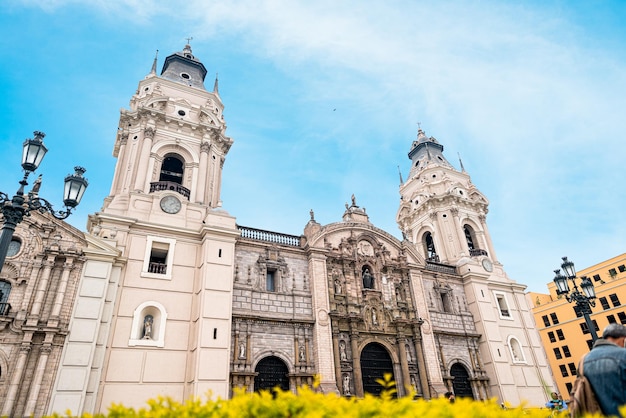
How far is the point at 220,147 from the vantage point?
25328 millimetres

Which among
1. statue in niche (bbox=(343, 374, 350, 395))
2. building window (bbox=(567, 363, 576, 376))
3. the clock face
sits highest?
the clock face

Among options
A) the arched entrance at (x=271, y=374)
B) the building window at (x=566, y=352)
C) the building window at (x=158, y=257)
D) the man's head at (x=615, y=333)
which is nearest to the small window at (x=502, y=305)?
the arched entrance at (x=271, y=374)

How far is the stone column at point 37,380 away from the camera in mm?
13234

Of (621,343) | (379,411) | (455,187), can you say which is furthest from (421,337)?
(379,411)

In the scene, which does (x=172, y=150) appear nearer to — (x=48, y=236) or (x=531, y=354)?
(x=48, y=236)

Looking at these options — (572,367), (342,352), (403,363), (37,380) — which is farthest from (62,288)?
(572,367)

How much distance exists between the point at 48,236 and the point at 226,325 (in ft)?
27.0

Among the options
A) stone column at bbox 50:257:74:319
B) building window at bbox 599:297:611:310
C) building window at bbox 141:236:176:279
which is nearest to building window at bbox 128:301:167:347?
building window at bbox 141:236:176:279

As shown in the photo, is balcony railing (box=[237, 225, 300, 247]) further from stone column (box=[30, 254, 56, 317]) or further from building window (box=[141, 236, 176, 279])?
stone column (box=[30, 254, 56, 317])

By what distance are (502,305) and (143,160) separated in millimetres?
25695

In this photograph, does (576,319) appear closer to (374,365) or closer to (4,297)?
(374,365)

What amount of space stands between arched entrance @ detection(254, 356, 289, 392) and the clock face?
8802mm

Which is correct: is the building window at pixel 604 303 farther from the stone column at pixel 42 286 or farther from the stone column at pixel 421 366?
the stone column at pixel 42 286

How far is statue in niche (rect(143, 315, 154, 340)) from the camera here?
16.9m
